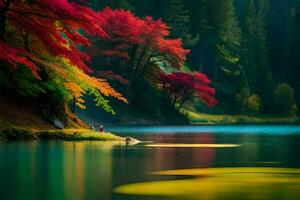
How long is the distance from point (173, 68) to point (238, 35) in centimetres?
2571

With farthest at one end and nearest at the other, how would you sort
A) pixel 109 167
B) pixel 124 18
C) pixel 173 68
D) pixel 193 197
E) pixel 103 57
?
pixel 173 68
pixel 103 57
pixel 124 18
pixel 109 167
pixel 193 197

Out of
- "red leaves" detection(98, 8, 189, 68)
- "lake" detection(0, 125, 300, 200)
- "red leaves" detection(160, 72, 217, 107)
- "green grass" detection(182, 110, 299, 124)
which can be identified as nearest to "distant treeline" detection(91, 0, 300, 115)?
"green grass" detection(182, 110, 299, 124)

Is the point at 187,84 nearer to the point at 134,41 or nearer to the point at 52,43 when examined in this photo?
the point at 134,41

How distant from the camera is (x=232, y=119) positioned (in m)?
100

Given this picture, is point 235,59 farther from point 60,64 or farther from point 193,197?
point 193,197

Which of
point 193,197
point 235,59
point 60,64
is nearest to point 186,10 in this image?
point 235,59

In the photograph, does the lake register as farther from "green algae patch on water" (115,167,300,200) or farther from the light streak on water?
the light streak on water

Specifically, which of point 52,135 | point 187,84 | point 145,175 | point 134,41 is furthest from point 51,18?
point 187,84

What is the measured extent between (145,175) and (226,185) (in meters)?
2.91

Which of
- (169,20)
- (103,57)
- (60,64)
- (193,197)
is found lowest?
(193,197)

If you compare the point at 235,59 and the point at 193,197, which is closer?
the point at 193,197

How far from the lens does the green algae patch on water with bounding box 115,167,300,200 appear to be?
1514 cm

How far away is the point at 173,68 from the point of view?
9350cm

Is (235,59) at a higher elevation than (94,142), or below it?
higher
